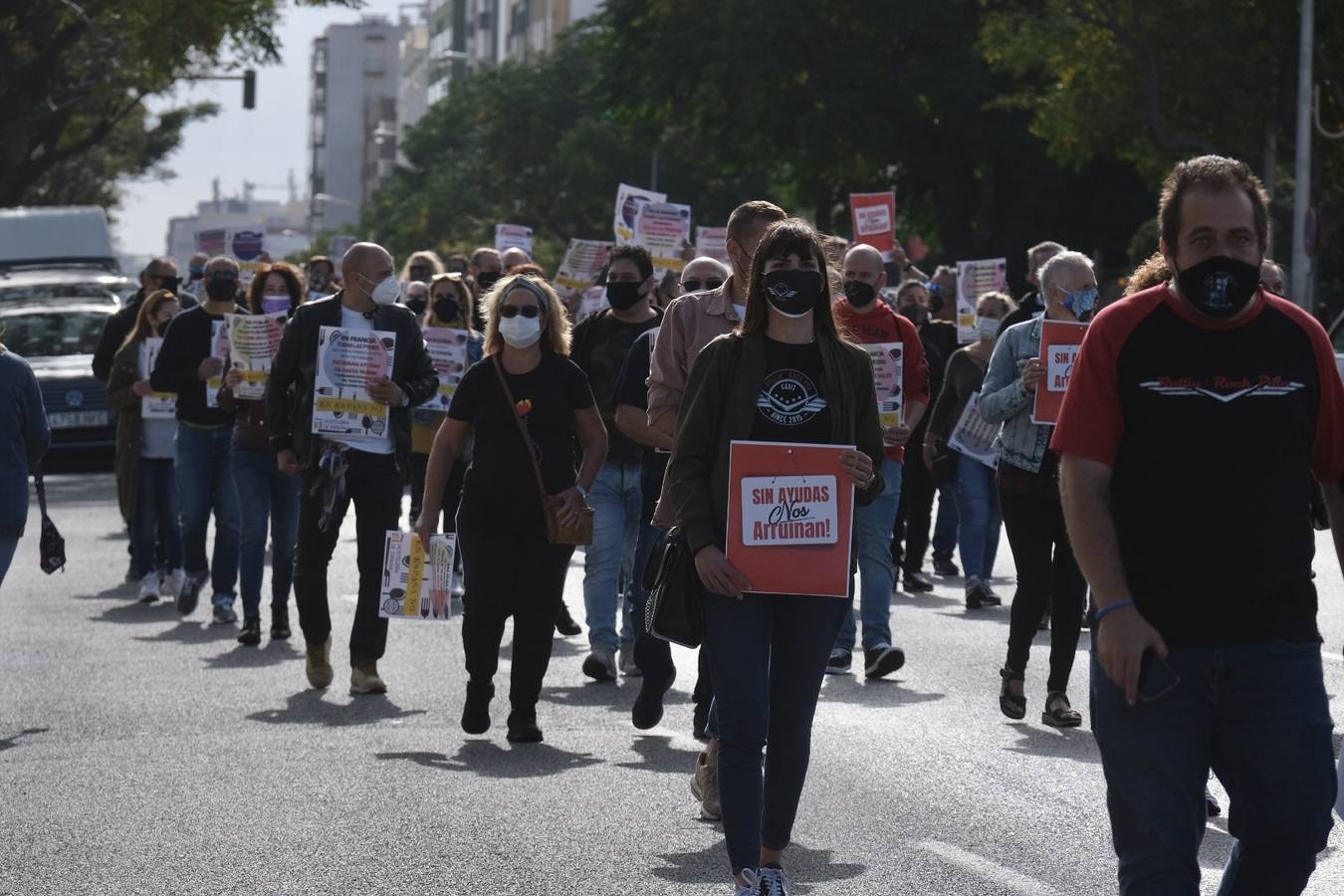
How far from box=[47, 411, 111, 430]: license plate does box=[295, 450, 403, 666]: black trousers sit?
16464 millimetres

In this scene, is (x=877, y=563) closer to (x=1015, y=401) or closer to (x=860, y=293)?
(x=860, y=293)

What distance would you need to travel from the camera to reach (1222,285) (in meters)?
4.58

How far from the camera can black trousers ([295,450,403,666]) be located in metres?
10.6

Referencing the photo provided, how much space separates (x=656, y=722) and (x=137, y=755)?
73.5 inches

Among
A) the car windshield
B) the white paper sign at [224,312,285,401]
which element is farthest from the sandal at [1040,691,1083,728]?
the car windshield

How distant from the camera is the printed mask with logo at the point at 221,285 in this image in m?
13.0

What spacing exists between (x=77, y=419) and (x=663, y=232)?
401 inches

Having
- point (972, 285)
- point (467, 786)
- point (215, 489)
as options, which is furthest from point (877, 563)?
point (972, 285)

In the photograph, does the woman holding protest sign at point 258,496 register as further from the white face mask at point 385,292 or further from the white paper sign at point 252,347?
the white face mask at point 385,292

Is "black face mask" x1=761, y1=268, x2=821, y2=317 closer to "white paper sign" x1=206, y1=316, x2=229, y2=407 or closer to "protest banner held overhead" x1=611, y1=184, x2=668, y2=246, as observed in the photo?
"white paper sign" x1=206, y1=316, x2=229, y2=407

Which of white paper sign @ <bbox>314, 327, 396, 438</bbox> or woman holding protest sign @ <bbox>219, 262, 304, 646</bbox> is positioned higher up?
white paper sign @ <bbox>314, 327, 396, 438</bbox>

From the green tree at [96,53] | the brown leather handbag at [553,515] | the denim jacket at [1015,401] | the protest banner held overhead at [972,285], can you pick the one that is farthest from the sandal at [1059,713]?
the green tree at [96,53]

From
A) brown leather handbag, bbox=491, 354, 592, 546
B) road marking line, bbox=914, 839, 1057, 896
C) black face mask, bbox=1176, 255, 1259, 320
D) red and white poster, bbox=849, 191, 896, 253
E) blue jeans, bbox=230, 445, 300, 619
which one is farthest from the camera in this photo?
red and white poster, bbox=849, 191, 896, 253

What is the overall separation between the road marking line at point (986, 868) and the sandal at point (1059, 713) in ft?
7.92
